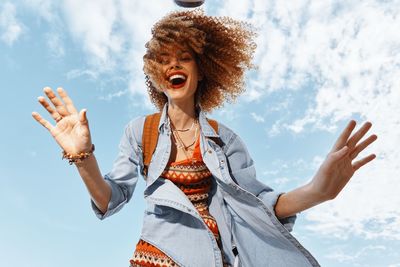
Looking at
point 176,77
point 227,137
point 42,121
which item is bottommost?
point 42,121

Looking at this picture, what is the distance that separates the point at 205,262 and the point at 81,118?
103cm

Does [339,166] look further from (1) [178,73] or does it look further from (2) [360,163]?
(1) [178,73]

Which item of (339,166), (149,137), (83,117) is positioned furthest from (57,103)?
(339,166)

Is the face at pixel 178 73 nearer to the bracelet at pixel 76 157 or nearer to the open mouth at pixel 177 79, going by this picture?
the open mouth at pixel 177 79

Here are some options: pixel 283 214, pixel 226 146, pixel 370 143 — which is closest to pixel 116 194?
pixel 226 146

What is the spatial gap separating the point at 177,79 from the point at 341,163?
1.17 m

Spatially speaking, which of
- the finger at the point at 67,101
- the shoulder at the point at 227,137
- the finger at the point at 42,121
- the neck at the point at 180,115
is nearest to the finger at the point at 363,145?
the shoulder at the point at 227,137

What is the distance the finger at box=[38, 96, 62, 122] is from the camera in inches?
110

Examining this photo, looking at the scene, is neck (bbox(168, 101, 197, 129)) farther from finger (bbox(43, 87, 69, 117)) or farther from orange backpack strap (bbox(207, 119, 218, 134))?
finger (bbox(43, 87, 69, 117))

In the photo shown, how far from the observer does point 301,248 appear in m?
3.04

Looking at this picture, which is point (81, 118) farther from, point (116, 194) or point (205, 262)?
point (205, 262)

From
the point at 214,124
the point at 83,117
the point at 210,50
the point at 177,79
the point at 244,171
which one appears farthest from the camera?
the point at 210,50

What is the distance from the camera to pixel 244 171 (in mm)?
3207

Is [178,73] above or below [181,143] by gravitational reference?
above
